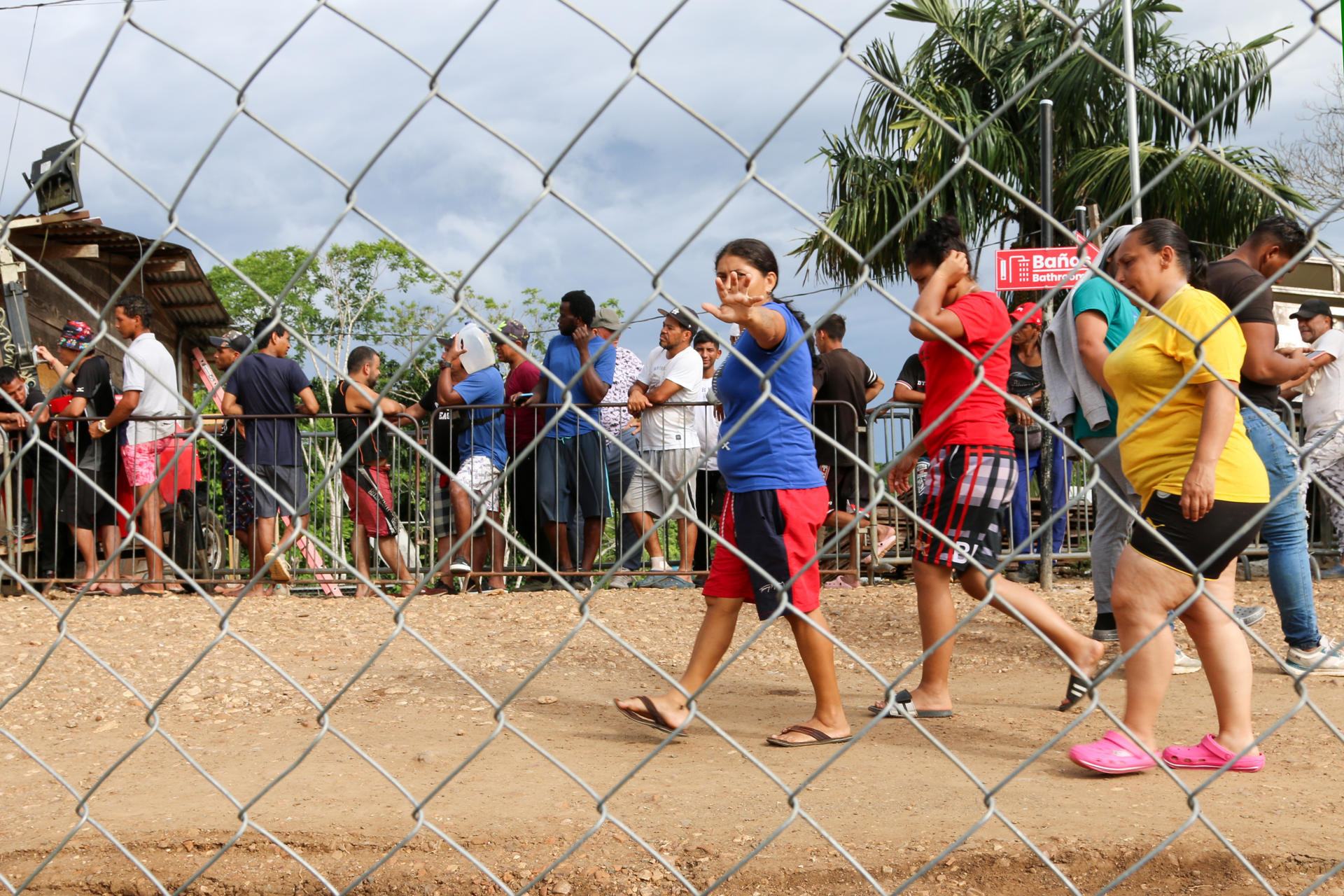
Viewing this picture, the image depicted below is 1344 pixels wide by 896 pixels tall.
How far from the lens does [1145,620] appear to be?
2.63m

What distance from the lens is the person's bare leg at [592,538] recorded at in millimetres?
7098

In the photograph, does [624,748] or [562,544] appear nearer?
[624,748]

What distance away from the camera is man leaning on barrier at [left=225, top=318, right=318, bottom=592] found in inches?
268

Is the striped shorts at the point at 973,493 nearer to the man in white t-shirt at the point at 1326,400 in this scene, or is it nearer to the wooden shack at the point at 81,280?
the man in white t-shirt at the point at 1326,400

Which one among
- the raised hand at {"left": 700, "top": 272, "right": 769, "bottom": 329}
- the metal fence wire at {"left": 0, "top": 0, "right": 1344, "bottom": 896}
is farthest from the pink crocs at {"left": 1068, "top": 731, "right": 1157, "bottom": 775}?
the raised hand at {"left": 700, "top": 272, "right": 769, "bottom": 329}

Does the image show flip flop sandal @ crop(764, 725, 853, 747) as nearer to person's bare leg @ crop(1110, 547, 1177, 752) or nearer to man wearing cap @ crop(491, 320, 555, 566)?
person's bare leg @ crop(1110, 547, 1177, 752)

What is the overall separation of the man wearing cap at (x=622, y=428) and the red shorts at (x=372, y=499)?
4.89 ft

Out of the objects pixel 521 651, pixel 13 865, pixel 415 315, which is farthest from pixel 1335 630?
pixel 415 315

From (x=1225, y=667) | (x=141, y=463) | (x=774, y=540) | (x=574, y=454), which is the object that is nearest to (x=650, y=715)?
(x=774, y=540)

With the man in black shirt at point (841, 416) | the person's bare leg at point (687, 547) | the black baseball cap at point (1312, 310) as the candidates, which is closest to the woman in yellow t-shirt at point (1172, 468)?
the man in black shirt at point (841, 416)

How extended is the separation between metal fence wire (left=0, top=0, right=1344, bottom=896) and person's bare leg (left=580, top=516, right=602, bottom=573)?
147cm

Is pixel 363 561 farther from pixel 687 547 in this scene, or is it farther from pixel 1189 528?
pixel 1189 528

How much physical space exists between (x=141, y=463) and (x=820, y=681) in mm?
5155

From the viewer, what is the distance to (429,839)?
253 centimetres
